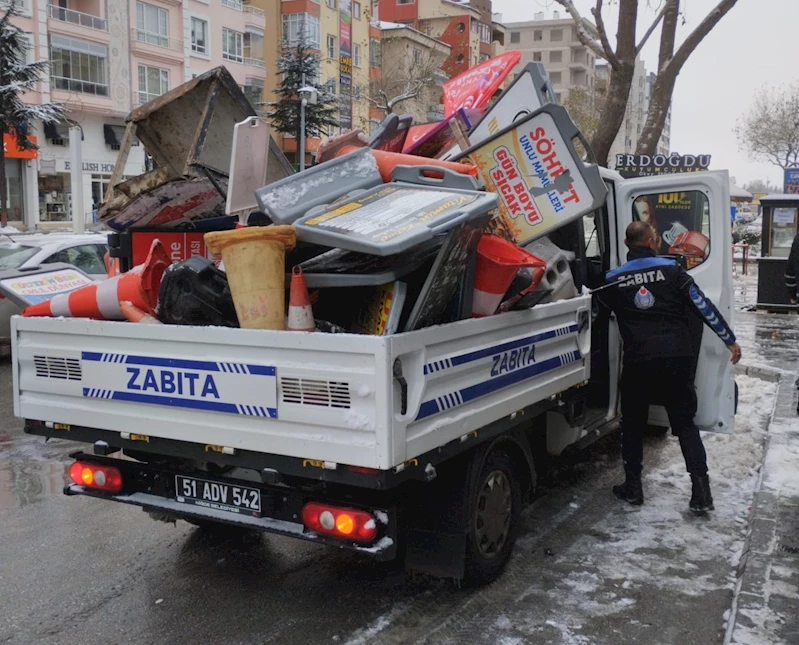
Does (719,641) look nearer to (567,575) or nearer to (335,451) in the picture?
→ (567,575)

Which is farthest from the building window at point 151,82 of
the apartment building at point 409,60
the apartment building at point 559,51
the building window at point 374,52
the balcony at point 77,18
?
the apartment building at point 559,51

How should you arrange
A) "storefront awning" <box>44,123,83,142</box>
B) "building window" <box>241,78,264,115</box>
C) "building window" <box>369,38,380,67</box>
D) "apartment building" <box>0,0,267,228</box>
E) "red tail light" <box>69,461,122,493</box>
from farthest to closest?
"building window" <box>369,38,380,67</box>
"building window" <box>241,78,264,115</box>
"storefront awning" <box>44,123,83,142</box>
"apartment building" <box>0,0,267,228</box>
"red tail light" <box>69,461,122,493</box>

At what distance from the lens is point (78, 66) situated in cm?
3462

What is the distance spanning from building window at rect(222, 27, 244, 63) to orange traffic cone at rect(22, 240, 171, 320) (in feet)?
136

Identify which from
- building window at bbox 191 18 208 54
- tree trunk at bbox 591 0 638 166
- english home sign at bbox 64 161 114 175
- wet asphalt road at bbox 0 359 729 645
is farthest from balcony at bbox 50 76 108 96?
wet asphalt road at bbox 0 359 729 645

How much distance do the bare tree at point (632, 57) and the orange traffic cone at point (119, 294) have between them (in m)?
9.82

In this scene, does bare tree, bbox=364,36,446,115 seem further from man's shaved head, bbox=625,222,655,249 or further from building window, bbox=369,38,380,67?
man's shaved head, bbox=625,222,655,249

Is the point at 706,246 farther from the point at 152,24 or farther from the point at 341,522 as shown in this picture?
the point at 152,24

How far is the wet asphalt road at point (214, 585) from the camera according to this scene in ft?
12.4

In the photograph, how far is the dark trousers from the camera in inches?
208

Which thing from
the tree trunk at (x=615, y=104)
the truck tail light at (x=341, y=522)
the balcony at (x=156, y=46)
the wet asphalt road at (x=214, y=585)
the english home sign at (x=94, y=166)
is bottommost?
the wet asphalt road at (x=214, y=585)

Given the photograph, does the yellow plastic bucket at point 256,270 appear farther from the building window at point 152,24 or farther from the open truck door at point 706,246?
the building window at point 152,24

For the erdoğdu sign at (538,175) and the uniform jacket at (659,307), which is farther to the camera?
the uniform jacket at (659,307)

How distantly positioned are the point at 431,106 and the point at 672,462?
4374 centimetres
